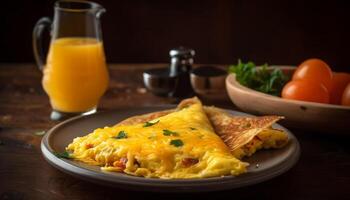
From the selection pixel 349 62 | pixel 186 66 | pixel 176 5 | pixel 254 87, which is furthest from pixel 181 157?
pixel 349 62

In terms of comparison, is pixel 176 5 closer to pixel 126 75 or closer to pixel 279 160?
pixel 126 75

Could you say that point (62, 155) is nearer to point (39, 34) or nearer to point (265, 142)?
point (265, 142)

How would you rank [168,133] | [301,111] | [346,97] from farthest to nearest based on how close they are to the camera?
1. [346,97]
2. [301,111]
3. [168,133]

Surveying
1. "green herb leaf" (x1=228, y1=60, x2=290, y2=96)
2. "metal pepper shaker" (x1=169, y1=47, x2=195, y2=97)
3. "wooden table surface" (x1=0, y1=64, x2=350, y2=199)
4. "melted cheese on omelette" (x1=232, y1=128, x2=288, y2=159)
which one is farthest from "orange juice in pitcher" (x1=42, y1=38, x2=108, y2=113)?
"melted cheese on omelette" (x1=232, y1=128, x2=288, y2=159)

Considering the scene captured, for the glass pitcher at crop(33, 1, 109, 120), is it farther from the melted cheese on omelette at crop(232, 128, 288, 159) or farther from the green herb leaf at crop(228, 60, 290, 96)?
the melted cheese on omelette at crop(232, 128, 288, 159)

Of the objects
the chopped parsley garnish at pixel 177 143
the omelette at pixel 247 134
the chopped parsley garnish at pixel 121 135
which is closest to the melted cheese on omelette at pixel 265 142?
the omelette at pixel 247 134

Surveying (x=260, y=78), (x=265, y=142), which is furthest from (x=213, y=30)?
(x=265, y=142)
